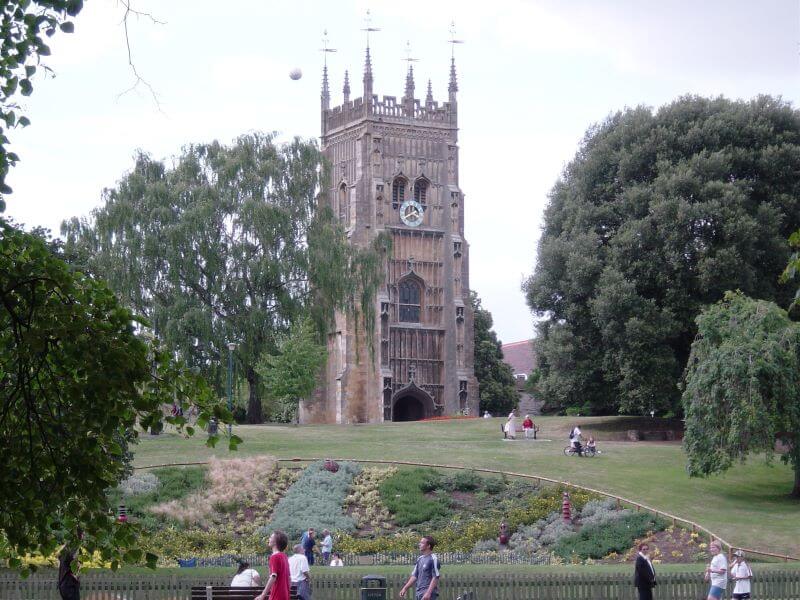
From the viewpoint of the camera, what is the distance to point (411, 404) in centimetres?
8762

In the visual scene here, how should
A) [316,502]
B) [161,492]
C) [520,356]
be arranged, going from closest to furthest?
[316,502], [161,492], [520,356]

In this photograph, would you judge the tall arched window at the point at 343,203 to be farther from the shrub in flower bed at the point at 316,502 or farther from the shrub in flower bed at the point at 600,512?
the shrub in flower bed at the point at 600,512

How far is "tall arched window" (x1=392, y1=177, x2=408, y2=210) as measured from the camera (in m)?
87.8

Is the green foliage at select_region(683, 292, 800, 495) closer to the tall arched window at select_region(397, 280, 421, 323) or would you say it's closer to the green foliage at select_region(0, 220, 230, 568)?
the green foliage at select_region(0, 220, 230, 568)

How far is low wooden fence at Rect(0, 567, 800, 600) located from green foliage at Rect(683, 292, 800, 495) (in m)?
17.3

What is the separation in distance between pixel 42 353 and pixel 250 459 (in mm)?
34287

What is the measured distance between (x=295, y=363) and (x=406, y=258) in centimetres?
2596

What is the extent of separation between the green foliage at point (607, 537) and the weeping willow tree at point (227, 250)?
2337cm

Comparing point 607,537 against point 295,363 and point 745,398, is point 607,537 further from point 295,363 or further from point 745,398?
point 295,363

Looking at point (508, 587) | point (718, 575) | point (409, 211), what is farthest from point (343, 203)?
point (718, 575)

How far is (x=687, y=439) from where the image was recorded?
1688 inches

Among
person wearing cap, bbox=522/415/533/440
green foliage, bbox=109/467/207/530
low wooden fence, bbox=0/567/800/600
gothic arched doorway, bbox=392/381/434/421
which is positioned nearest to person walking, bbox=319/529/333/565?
green foliage, bbox=109/467/207/530

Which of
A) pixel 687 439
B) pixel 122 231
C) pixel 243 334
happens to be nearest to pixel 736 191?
pixel 687 439

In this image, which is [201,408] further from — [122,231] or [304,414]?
[304,414]
